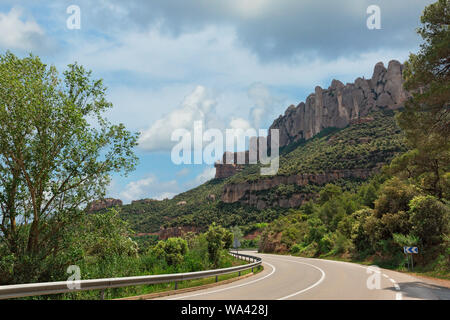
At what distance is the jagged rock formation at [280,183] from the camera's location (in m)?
94.8

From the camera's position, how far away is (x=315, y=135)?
145750 millimetres

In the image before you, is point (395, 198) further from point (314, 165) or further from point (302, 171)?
point (302, 171)

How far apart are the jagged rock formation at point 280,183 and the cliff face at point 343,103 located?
35.5 meters

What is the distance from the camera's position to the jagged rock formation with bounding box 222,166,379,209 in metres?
94.8

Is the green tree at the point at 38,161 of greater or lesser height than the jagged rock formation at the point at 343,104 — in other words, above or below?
below

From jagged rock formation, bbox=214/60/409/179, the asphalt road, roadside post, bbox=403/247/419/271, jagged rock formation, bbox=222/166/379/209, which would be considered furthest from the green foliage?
jagged rock formation, bbox=214/60/409/179

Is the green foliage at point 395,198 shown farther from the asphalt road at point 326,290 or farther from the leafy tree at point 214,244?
the leafy tree at point 214,244

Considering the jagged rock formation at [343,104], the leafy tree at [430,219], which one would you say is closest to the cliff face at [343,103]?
the jagged rock formation at [343,104]

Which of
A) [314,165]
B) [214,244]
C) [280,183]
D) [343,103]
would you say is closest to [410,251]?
[214,244]

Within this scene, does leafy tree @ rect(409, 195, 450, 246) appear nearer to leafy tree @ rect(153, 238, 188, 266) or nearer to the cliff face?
leafy tree @ rect(153, 238, 188, 266)
